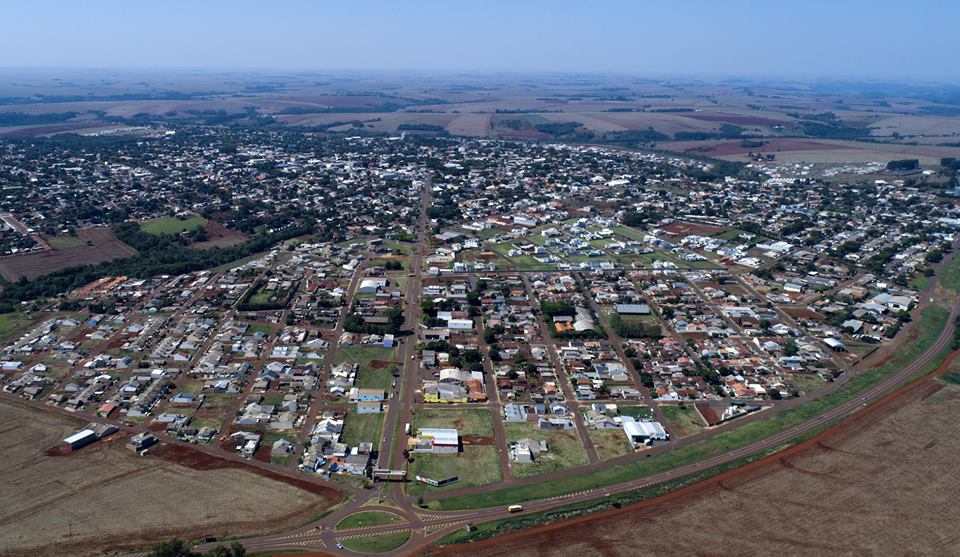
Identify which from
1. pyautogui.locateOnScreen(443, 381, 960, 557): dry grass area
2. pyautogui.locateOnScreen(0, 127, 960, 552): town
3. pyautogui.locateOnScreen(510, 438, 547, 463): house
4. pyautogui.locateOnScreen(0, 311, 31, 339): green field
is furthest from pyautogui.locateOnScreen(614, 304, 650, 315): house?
pyautogui.locateOnScreen(0, 311, 31, 339): green field

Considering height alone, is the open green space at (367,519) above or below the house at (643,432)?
below

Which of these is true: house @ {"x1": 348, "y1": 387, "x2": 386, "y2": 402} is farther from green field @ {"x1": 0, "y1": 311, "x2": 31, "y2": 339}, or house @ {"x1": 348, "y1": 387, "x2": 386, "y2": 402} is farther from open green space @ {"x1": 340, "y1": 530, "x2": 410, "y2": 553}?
green field @ {"x1": 0, "y1": 311, "x2": 31, "y2": 339}

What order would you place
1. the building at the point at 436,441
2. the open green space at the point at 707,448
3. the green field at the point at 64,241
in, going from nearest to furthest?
1. the open green space at the point at 707,448
2. the building at the point at 436,441
3. the green field at the point at 64,241

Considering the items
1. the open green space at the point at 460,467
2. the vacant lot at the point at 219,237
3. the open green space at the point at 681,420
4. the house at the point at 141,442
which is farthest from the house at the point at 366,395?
the vacant lot at the point at 219,237

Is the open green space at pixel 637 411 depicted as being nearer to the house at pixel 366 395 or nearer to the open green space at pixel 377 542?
the house at pixel 366 395

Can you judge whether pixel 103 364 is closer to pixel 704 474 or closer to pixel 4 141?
pixel 704 474

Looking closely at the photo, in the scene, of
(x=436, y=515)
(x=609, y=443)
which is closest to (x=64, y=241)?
(x=436, y=515)

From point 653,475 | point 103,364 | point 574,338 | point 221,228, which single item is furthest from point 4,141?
point 653,475
